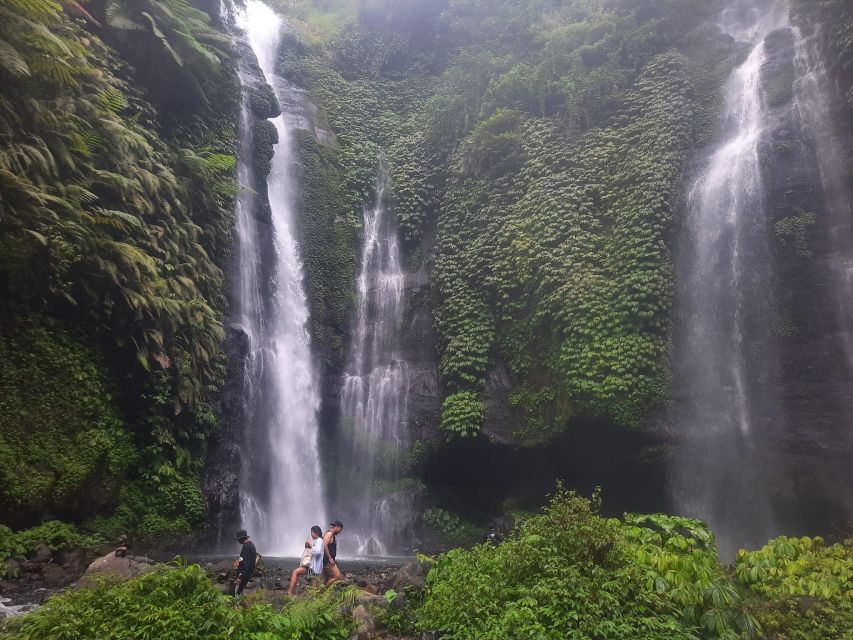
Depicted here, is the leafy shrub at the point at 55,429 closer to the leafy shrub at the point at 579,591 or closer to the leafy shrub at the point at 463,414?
the leafy shrub at the point at 579,591

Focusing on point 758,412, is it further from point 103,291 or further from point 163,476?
point 103,291

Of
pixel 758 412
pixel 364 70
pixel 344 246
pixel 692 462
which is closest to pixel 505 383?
pixel 692 462

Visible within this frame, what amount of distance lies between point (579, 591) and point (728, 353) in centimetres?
991

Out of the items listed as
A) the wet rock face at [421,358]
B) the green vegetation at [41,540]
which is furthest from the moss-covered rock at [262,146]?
the green vegetation at [41,540]

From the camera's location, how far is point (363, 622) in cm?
611

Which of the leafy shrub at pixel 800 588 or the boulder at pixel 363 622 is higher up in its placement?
the leafy shrub at pixel 800 588

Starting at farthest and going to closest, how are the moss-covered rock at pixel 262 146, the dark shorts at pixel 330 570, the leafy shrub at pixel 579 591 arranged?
the moss-covered rock at pixel 262 146 → the dark shorts at pixel 330 570 → the leafy shrub at pixel 579 591

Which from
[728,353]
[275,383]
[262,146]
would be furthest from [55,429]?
[728,353]

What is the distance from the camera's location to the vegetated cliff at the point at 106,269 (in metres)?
8.98

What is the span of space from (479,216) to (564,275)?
4.41 meters

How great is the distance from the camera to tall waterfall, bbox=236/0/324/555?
46.0 feet

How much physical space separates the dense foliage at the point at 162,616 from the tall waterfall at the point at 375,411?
971 cm

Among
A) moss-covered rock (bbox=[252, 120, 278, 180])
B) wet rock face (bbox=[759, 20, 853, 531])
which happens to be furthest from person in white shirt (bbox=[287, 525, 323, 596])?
moss-covered rock (bbox=[252, 120, 278, 180])

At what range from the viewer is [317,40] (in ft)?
84.5
